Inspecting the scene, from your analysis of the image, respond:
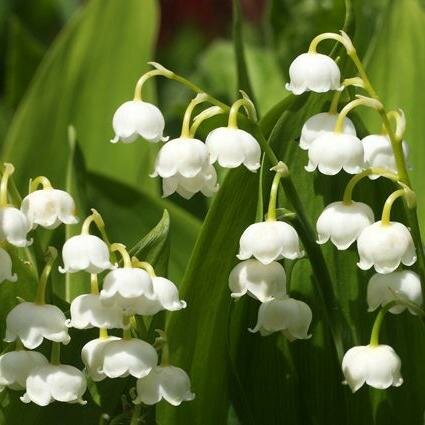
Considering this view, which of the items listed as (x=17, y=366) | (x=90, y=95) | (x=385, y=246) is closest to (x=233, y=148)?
(x=385, y=246)

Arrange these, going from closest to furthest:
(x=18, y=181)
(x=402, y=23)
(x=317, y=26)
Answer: (x=402, y=23), (x=18, y=181), (x=317, y=26)

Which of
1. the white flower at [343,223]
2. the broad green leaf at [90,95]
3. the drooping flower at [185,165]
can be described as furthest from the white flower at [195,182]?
the broad green leaf at [90,95]

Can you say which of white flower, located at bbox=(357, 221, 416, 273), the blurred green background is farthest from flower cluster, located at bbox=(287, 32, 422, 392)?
the blurred green background

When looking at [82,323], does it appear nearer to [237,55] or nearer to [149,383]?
[149,383]

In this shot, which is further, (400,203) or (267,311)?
(400,203)

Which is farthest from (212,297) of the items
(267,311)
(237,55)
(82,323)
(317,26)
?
(317,26)

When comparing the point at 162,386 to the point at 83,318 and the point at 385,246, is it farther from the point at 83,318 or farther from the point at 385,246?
the point at 385,246
